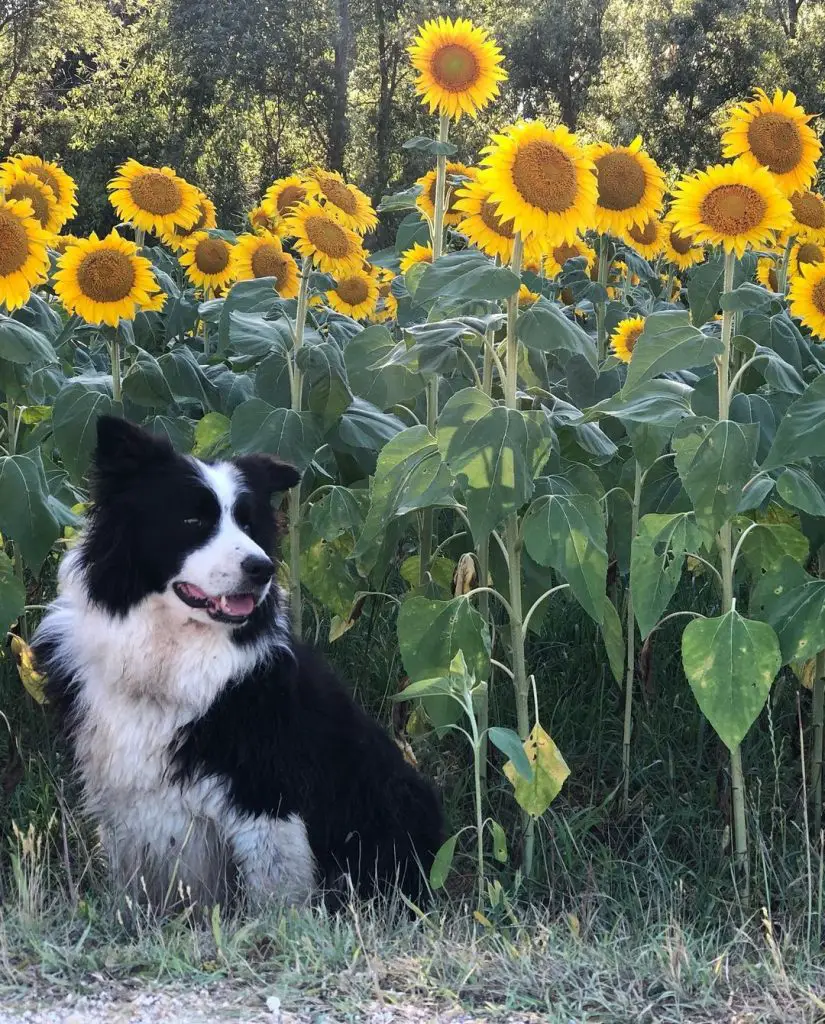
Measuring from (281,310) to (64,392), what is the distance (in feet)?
2.35

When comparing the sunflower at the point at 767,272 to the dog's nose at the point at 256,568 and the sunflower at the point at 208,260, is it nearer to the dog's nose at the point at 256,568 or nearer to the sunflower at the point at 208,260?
the sunflower at the point at 208,260

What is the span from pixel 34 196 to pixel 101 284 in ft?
2.21

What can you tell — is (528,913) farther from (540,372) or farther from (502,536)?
(540,372)

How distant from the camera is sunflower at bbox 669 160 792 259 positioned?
290 cm

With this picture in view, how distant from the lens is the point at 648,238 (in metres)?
4.81

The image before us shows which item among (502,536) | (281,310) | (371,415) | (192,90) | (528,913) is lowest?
(528,913)

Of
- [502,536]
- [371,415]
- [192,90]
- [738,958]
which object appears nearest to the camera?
[738,958]

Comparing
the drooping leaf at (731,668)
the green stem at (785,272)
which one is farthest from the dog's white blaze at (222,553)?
the green stem at (785,272)

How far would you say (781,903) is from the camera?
329cm

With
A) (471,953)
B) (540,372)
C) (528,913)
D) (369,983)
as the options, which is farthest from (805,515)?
(369,983)

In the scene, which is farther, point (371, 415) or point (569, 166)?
point (371, 415)

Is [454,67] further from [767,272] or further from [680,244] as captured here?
[680,244]

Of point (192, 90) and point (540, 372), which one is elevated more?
point (192, 90)

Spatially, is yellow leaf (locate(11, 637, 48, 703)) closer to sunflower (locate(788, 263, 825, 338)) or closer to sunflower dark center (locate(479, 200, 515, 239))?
sunflower dark center (locate(479, 200, 515, 239))
